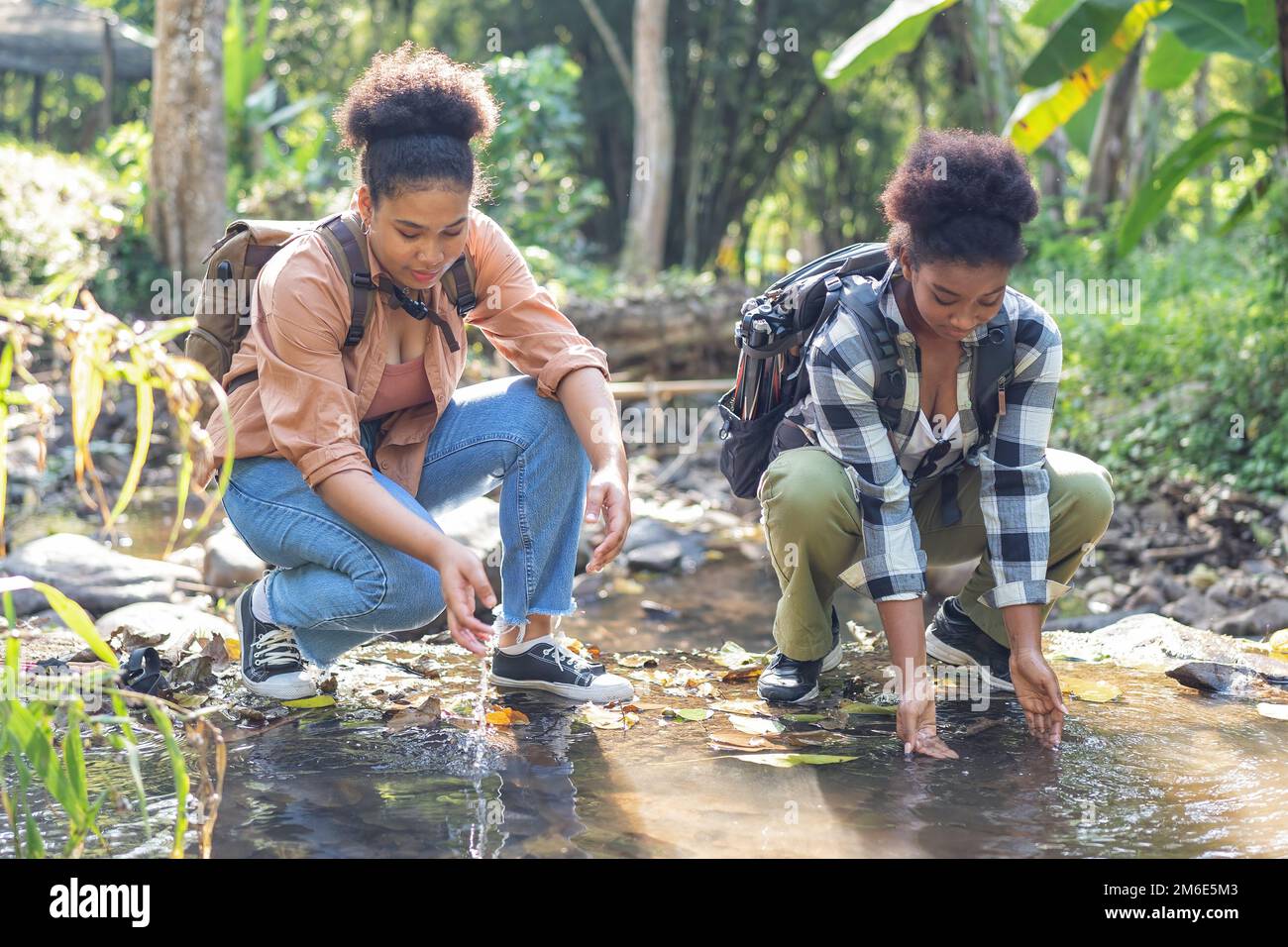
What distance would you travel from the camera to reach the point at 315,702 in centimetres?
308

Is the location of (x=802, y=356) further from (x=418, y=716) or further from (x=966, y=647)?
(x=418, y=716)

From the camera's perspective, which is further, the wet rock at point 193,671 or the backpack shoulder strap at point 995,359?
the wet rock at point 193,671

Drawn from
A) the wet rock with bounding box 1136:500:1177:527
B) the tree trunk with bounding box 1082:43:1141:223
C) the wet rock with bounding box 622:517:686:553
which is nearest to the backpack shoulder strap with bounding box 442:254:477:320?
the wet rock with bounding box 622:517:686:553

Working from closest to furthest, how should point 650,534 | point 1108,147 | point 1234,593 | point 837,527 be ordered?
point 837,527, point 1234,593, point 650,534, point 1108,147

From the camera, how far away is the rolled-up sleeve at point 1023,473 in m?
2.86

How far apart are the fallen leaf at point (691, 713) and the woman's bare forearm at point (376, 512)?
0.80 m

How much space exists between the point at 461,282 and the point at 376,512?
714 millimetres

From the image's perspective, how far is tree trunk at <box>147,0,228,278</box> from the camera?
8414mm

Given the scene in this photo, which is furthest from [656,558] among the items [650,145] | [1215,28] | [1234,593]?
[650,145]

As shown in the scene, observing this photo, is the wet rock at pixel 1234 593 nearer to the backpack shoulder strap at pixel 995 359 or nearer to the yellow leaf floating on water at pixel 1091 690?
the yellow leaf floating on water at pixel 1091 690

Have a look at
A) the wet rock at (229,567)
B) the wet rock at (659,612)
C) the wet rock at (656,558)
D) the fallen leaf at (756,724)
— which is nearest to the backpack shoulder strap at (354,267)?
the fallen leaf at (756,724)

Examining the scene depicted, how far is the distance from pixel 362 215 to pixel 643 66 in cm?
1133
